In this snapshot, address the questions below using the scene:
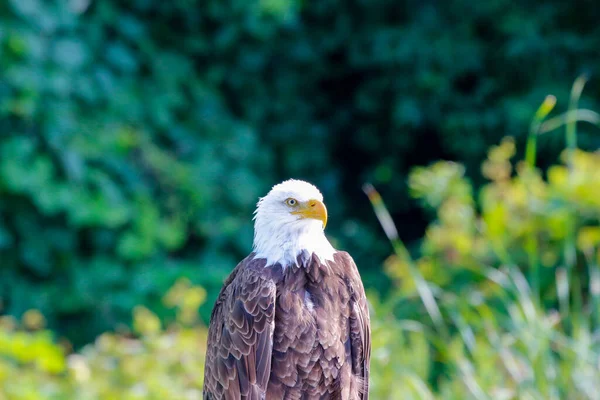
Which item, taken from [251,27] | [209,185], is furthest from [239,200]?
[251,27]

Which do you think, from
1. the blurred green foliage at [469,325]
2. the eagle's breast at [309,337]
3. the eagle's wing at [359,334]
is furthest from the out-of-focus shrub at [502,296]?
the eagle's breast at [309,337]

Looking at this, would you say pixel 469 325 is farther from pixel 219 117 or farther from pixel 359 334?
pixel 219 117

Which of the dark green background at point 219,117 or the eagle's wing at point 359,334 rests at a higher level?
the dark green background at point 219,117

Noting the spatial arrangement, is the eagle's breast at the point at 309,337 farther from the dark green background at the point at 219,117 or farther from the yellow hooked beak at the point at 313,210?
the dark green background at the point at 219,117

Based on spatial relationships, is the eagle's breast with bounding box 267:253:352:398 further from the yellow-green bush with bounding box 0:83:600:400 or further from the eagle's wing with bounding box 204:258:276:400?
the yellow-green bush with bounding box 0:83:600:400

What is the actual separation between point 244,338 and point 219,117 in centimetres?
508

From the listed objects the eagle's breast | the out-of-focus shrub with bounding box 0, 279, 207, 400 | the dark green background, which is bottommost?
the eagle's breast

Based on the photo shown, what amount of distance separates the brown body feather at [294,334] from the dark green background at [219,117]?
3.73m

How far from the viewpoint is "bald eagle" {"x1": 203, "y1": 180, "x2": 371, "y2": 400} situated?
2.44 meters

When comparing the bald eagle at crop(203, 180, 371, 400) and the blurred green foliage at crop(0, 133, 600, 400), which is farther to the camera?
the blurred green foliage at crop(0, 133, 600, 400)

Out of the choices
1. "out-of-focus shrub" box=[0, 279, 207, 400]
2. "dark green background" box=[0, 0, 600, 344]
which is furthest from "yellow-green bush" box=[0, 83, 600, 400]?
"dark green background" box=[0, 0, 600, 344]

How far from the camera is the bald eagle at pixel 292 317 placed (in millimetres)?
2436

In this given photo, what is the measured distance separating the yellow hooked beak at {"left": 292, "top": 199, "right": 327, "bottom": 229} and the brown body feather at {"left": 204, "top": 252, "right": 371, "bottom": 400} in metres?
0.14

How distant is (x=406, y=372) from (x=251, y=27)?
13.4ft
